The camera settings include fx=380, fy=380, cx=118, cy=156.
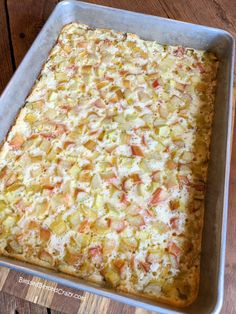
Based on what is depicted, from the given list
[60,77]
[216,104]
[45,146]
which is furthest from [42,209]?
[216,104]

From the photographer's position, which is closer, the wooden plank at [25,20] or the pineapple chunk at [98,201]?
the pineapple chunk at [98,201]

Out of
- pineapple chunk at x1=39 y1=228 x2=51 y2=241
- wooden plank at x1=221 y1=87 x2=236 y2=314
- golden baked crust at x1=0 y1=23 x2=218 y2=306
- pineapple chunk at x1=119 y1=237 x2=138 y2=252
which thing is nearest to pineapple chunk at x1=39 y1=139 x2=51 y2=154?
golden baked crust at x1=0 y1=23 x2=218 y2=306

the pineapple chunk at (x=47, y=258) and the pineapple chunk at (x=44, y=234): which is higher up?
the pineapple chunk at (x=44, y=234)

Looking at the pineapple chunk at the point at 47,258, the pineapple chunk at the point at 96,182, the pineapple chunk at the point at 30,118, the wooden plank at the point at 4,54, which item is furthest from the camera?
the wooden plank at the point at 4,54

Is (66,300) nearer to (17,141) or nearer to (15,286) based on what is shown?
(15,286)

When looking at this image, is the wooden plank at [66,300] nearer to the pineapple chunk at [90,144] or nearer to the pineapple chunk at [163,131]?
the pineapple chunk at [90,144]

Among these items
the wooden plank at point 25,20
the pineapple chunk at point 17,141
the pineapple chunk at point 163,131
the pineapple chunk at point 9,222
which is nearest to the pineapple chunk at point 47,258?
the pineapple chunk at point 9,222
